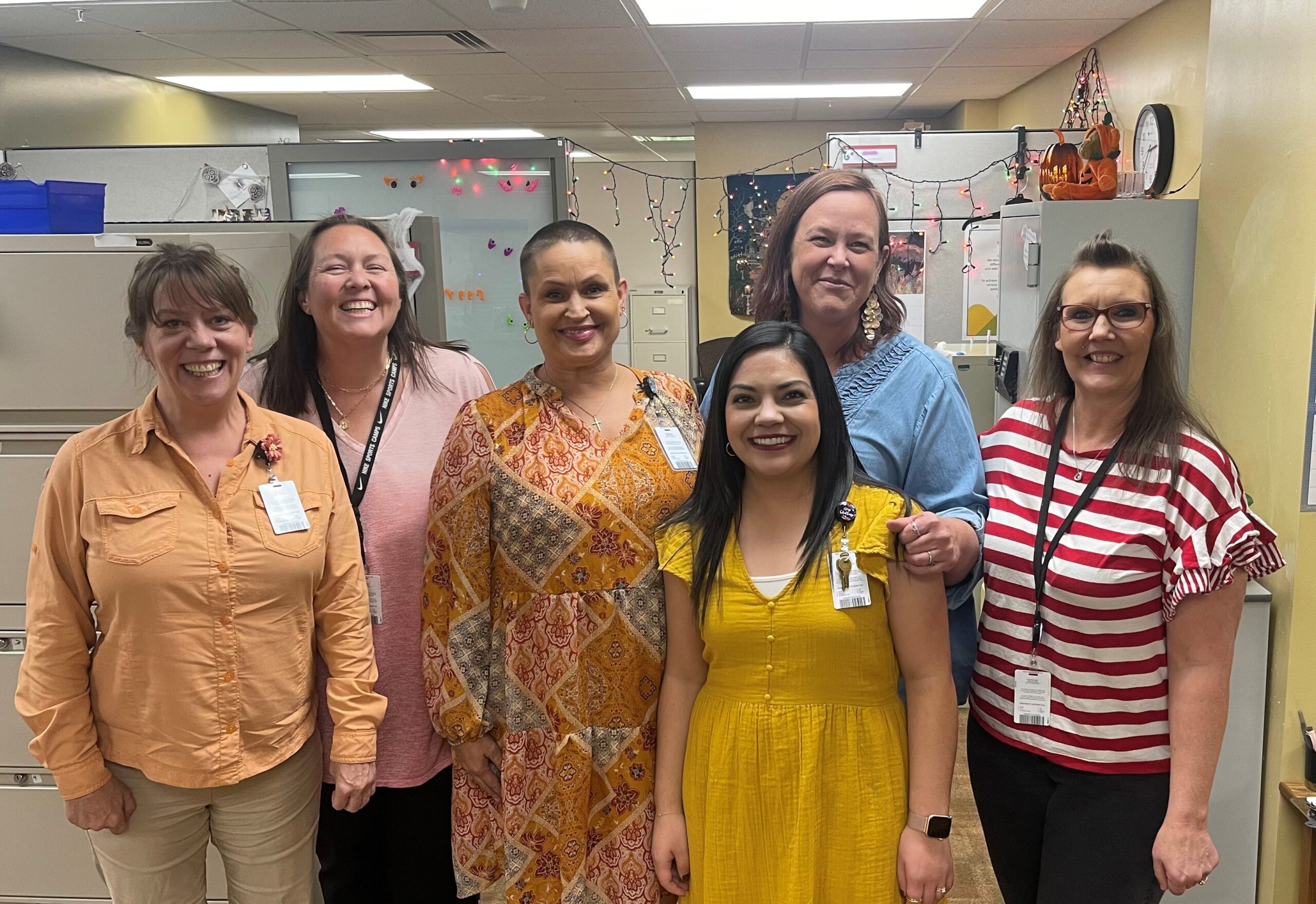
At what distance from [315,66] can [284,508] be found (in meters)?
5.52

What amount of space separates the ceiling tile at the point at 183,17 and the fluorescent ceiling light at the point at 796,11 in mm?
2037

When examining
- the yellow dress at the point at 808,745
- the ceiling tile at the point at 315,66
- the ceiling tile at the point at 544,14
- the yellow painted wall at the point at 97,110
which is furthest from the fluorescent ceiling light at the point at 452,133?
the yellow dress at the point at 808,745

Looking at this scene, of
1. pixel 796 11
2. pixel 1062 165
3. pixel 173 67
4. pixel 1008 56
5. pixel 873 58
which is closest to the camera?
pixel 1062 165

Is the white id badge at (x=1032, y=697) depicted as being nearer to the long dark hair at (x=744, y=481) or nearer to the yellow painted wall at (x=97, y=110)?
the long dark hair at (x=744, y=481)

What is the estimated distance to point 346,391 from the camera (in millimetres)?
1929

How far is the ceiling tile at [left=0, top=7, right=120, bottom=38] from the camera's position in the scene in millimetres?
4871

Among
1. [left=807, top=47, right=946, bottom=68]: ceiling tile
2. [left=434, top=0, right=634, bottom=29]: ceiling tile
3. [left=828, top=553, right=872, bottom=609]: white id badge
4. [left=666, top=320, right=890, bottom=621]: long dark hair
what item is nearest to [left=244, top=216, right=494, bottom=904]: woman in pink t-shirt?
[left=666, top=320, right=890, bottom=621]: long dark hair

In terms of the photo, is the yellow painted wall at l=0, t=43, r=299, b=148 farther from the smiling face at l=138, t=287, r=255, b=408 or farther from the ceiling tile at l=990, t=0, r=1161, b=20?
the smiling face at l=138, t=287, r=255, b=408

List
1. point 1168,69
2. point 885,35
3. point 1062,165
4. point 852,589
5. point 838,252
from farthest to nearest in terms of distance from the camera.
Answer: point 885,35
point 1168,69
point 1062,165
point 838,252
point 852,589

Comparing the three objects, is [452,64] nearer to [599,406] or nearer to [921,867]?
[599,406]

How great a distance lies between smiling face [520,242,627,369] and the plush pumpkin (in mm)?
2391

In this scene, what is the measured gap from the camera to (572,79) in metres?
6.61

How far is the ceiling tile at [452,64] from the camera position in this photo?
5.84 metres

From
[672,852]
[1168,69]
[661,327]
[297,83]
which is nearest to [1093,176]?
[1168,69]
